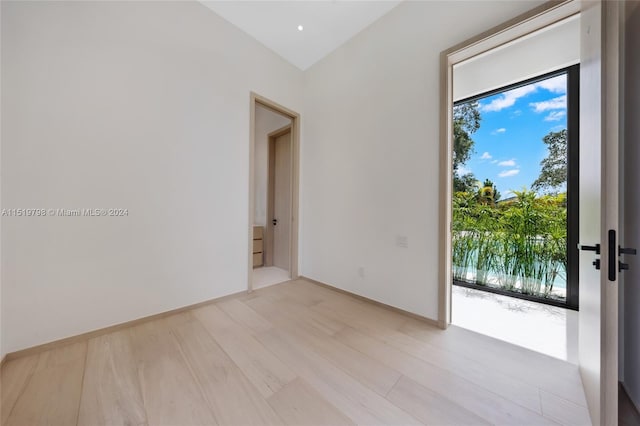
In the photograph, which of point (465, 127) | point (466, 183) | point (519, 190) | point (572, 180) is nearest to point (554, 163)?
point (572, 180)

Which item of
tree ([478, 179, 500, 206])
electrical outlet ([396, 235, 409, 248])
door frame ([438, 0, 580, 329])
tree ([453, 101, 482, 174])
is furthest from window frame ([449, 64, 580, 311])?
electrical outlet ([396, 235, 409, 248])

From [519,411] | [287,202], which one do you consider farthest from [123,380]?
[287,202]

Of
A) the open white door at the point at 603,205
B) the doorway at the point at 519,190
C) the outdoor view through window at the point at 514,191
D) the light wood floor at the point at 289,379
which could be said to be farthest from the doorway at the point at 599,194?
the outdoor view through window at the point at 514,191

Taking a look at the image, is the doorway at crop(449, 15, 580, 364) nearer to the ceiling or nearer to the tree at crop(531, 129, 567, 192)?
the tree at crop(531, 129, 567, 192)

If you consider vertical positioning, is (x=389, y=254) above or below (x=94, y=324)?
above

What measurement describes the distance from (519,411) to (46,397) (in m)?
2.60

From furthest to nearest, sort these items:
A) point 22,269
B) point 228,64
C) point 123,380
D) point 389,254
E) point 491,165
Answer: point 491,165 < point 228,64 < point 389,254 < point 22,269 < point 123,380

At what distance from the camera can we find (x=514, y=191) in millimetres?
2799

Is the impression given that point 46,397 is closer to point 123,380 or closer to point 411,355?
point 123,380

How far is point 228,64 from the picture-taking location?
8.45 ft

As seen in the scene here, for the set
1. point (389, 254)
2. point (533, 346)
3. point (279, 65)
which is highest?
point (279, 65)

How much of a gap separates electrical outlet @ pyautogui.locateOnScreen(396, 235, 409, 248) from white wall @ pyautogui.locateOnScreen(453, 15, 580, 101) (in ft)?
5.69

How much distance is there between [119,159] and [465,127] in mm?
4196

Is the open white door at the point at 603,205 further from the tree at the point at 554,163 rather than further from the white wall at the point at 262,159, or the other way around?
the white wall at the point at 262,159
